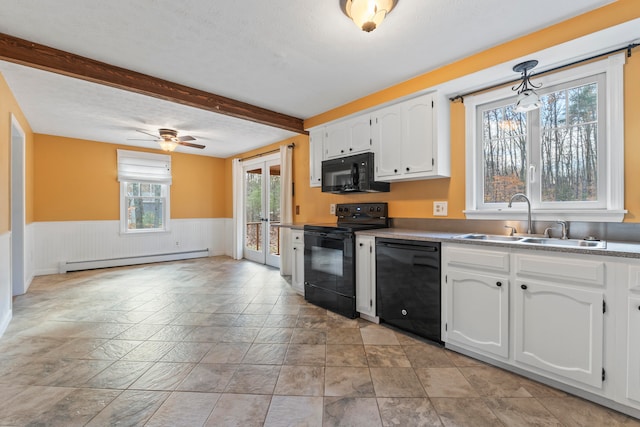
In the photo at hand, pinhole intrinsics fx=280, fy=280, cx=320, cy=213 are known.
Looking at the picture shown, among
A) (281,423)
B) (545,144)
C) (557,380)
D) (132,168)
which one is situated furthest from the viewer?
(132,168)

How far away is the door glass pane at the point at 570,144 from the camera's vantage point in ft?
6.91

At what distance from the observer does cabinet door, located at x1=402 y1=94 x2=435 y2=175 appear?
2.62 m

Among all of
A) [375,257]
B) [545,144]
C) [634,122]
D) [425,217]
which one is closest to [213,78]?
[375,257]

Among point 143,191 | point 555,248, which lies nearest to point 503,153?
point 555,248

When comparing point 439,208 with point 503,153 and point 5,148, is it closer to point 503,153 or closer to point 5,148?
point 503,153

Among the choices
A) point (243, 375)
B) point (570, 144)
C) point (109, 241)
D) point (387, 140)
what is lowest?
point (243, 375)

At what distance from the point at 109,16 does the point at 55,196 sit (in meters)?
4.42

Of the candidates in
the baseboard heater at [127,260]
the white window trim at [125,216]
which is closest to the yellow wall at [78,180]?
the white window trim at [125,216]

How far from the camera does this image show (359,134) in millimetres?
3232

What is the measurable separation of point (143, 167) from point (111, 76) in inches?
141

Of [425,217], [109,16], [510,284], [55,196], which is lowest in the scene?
[510,284]

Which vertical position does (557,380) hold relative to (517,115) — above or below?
below

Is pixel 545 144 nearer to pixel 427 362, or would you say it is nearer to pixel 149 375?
pixel 427 362

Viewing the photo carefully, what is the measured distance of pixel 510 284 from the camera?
1.88 m
